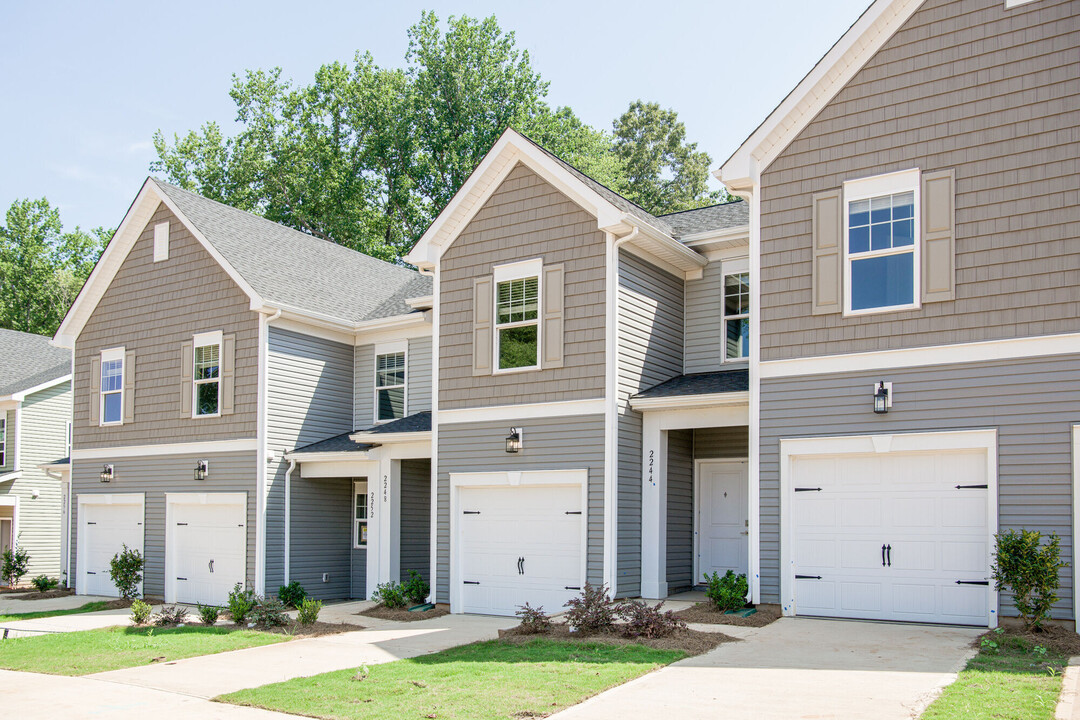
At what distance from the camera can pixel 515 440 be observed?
15.0 meters

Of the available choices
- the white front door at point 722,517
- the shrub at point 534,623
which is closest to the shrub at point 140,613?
the shrub at point 534,623

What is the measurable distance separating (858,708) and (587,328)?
7.82m

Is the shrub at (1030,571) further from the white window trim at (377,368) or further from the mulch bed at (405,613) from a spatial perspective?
the white window trim at (377,368)

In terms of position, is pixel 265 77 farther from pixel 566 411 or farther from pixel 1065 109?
pixel 1065 109

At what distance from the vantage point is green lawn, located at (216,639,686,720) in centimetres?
838

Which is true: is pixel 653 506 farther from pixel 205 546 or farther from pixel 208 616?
pixel 205 546

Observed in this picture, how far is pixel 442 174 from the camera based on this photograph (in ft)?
128

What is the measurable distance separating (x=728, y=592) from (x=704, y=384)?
137 inches

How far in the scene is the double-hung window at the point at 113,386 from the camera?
68.3 ft

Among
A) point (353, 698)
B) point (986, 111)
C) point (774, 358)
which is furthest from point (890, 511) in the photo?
point (353, 698)

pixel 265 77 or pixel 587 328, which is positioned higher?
pixel 265 77

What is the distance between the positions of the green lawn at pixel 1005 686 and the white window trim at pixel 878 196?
4163 mm

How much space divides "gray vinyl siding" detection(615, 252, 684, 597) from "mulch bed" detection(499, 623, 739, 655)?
2.44 m

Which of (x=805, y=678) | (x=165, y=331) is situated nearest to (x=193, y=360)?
(x=165, y=331)
